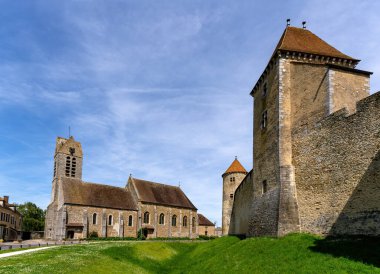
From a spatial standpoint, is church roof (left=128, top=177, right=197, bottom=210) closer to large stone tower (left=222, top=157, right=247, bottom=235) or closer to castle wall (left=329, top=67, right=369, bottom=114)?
large stone tower (left=222, top=157, right=247, bottom=235)

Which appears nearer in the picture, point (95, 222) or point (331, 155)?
point (331, 155)

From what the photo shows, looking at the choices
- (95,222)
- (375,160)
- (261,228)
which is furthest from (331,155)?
(95,222)

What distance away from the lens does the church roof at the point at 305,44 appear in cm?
2212

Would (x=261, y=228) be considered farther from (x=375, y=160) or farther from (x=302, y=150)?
(x=375, y=160)

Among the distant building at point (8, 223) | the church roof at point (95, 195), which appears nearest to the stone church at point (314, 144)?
the church roof at point (95, 195)

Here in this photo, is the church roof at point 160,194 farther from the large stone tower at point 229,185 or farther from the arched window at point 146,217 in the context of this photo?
the large stone tower at point 229,185

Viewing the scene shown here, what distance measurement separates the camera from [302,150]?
1967cm

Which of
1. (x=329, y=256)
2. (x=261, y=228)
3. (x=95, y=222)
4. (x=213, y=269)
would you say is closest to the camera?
(x=329, y=256)

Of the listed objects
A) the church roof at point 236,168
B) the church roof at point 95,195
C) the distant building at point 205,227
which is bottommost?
the distant building at point 205,227

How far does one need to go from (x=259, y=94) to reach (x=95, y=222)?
3175cm

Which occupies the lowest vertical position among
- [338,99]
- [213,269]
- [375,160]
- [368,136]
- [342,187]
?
[213,269]

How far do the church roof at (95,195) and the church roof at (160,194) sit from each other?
1832mm

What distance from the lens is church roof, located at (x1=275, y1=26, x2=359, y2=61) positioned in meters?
22.1

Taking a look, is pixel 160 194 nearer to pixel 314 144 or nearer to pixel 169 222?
pixel 169 222
